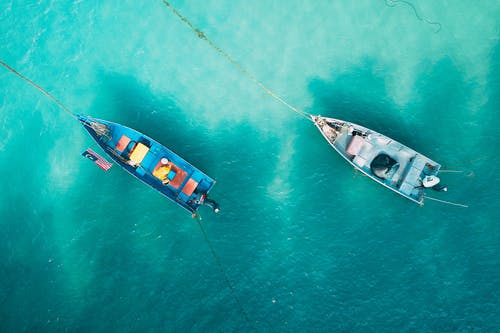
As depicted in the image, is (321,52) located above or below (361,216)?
above

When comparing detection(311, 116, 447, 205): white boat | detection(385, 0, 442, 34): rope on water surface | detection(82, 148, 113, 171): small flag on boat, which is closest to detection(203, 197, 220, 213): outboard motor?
detection(82, 148, 113, 171): small flag on boat

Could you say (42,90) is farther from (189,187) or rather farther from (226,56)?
(226,56)

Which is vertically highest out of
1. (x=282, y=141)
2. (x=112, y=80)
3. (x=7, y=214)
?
(x=282, y=141)

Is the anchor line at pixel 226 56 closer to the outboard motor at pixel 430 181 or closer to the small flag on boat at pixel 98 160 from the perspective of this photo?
the outboard motor at pixel 430 181

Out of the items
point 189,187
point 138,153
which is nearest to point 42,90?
point 138,153

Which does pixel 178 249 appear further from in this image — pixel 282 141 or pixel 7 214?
pixel 7 214

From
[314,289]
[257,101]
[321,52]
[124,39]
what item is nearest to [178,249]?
[314,289]
